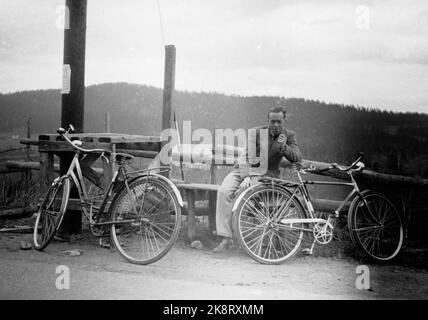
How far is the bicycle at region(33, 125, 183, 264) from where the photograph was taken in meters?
5.09

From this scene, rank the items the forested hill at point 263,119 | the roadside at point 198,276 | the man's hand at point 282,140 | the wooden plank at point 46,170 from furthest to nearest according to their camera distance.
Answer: the forested hill at point 263,119, the wooden plank at point 46,170, the man's hand at point 282,140, the roadside at point 198,276

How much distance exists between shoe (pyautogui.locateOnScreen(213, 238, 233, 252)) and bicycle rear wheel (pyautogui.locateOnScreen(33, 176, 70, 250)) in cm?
199

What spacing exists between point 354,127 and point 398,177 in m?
7.77

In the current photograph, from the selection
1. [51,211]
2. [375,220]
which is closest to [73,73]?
[51,211]

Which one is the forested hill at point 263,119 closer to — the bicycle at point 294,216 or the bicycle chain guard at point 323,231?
the bicycle at point 294,216

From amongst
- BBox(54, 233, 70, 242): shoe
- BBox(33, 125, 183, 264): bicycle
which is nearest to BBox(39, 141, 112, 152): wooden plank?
BBox(33, 125, 183, 264): bicycle

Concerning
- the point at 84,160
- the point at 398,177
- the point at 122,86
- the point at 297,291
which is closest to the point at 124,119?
the point at 122,86

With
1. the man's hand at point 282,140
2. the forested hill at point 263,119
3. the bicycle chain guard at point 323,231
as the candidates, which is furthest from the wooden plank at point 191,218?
the forested hill at point 263,119

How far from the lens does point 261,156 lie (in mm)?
5773

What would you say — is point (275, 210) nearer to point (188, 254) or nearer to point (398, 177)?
point (188, 254)

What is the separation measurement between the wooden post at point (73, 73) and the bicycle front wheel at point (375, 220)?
381 cm

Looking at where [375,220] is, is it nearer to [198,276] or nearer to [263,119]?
[198,276]

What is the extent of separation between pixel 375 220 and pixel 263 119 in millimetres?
6047

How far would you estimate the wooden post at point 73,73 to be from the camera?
6.59 metres
